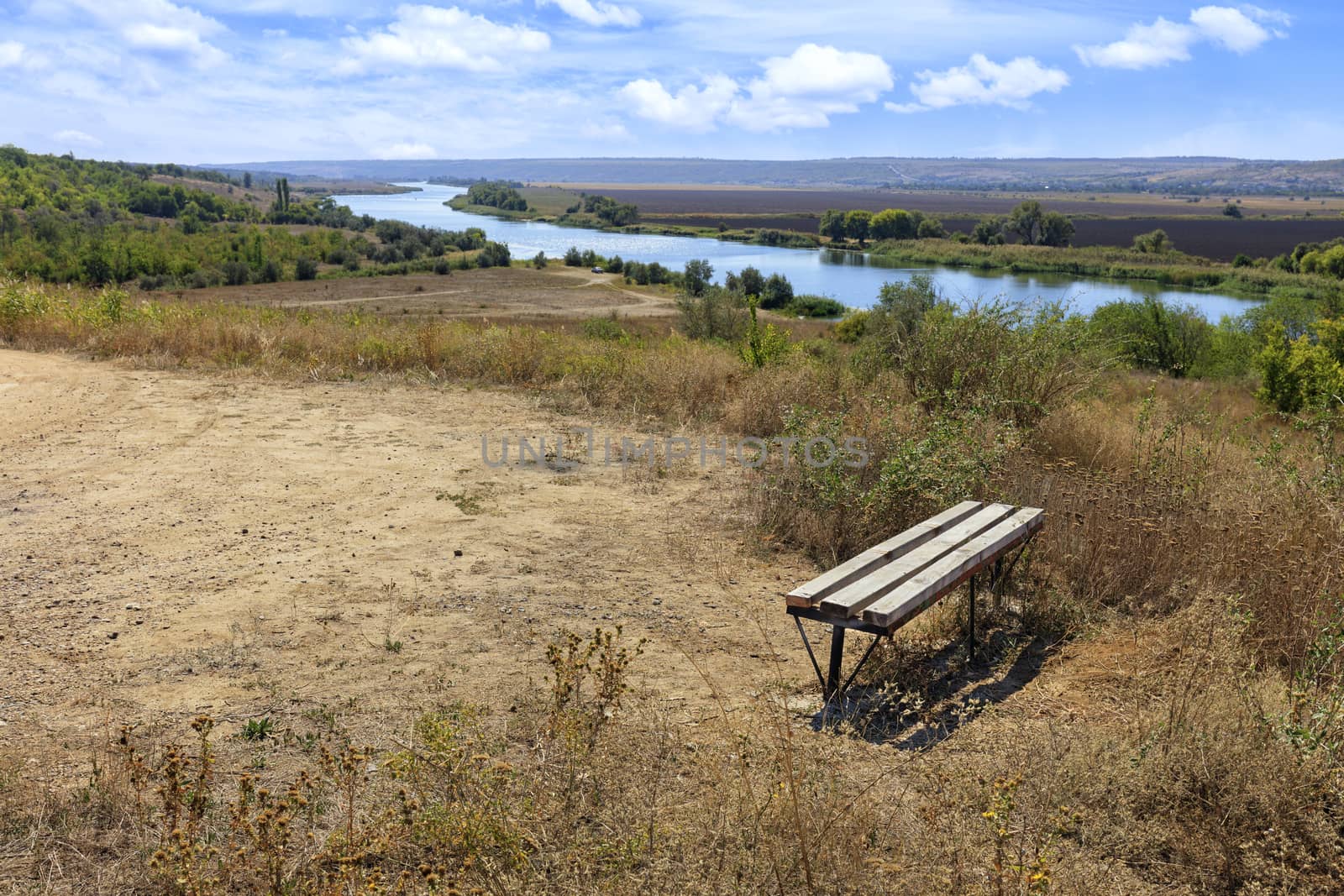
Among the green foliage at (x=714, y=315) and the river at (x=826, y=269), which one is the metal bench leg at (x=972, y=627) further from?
the river at (x=826, y=269)

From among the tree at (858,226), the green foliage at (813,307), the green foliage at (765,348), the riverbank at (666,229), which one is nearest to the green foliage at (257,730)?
the green foliage at (765,348)

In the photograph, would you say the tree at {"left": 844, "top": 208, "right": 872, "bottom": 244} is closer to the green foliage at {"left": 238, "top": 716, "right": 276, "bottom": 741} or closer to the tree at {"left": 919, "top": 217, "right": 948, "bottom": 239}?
the tree at {"left": 919, "top": 217, "right": 948, "bottom": 239}

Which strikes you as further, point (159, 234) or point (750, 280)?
point (159, 234)

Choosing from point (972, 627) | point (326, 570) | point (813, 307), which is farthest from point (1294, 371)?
point (813, 307)

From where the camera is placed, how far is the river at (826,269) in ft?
187

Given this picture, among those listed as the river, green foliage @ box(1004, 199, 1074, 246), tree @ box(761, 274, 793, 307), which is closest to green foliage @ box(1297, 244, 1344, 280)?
the river

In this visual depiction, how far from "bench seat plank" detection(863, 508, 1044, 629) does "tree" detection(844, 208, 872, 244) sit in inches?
4543

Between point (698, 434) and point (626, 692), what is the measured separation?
5036 millimetres

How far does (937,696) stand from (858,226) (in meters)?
119

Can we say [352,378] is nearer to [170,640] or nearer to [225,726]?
[170,640]

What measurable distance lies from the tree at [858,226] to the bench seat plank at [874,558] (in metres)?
115

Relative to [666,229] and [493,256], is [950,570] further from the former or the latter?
[666,229]

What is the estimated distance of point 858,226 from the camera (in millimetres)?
116375

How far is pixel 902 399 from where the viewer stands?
26.5 feet
